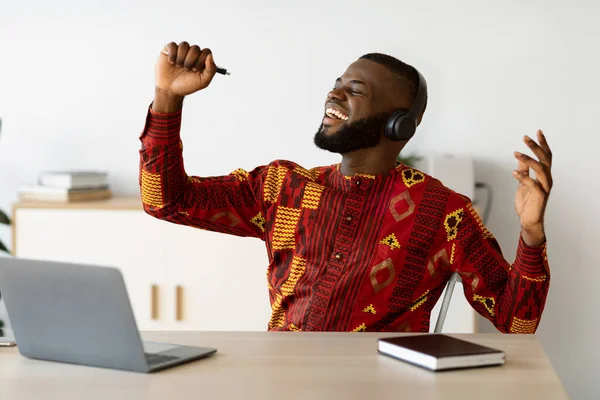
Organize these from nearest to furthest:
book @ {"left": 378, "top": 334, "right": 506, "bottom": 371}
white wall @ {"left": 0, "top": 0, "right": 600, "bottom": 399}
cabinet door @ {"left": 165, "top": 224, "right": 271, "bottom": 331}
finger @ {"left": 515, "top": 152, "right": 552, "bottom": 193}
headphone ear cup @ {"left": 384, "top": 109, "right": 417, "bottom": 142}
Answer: book @ {"left": 378, "top": 334, "right": 506, "bottom": 371} < finger @ {"left": 515, "top": 152, "right": 552, "bottom": 193} < headphone ear cup @ {"left": 384, "top": 109, "right": 417, "bottom": 142} < cabinet door @ {"left": 165, "top": 224, "right": 271, "bottom": 331} < white wall @ {"left": 0, "top": 0, "right": 600, "bottom": 399}

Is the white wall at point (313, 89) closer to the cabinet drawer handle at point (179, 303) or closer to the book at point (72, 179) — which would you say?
the book at point (72, 179)

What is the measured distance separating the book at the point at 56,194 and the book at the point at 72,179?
0.02 m

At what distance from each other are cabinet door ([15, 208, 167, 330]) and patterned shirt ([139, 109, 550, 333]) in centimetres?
135

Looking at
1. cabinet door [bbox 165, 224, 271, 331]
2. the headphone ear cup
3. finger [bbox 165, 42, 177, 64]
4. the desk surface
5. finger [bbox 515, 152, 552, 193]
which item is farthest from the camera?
cabinet door [bbox 165, 224, 271, 331]

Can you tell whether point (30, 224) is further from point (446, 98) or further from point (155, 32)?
point (446, 98)

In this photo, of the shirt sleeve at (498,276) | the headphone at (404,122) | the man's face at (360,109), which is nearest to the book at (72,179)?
the man's face at (360,109)

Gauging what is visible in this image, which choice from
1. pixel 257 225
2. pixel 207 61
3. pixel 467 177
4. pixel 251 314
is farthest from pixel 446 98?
pixel 207 61

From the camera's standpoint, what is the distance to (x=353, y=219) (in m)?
2.09

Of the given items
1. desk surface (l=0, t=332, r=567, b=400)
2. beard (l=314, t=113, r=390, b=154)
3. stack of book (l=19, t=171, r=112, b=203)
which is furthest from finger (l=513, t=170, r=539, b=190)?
stack of book (l=19, t=171, r=112, b=203)

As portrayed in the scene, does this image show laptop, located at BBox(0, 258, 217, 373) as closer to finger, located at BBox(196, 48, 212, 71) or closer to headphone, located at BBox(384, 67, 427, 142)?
finger, located at BBox(196, 48, 212, 71)

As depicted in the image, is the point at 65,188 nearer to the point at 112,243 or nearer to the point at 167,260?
the point at 112,243

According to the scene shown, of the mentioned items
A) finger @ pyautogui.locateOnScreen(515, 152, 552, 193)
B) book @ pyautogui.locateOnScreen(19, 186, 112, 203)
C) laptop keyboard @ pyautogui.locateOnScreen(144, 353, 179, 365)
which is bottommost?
book @ pyautogui.locateOnScreen(19, 186, 112, 203)

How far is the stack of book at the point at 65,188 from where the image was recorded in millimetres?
3547

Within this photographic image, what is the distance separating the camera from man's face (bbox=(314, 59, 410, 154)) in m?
2.17
